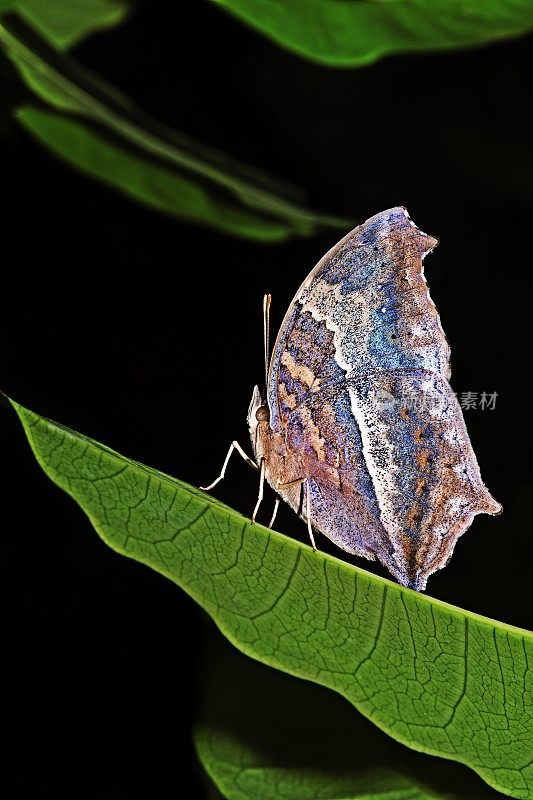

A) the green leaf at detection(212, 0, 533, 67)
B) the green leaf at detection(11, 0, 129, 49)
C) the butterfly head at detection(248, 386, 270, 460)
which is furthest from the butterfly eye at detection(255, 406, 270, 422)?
the green leaf at detection(11, 0, 129, 49)

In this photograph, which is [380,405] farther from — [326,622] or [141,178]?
[141,178]

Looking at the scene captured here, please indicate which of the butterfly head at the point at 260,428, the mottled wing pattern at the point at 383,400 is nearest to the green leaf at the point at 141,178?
the mottled wing pattern at the point at 383,400

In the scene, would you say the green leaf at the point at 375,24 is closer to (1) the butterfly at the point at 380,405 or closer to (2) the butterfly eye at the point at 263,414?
(1) the butterfly at the point at 380,405

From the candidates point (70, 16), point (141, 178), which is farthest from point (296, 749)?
point (70, 16)

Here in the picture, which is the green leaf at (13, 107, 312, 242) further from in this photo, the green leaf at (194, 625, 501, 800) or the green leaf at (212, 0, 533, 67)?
the green leaf at (194, 625, 501, 800)

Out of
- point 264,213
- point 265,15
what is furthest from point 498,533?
point 265,15

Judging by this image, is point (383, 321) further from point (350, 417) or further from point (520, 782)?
point (520, 782)
